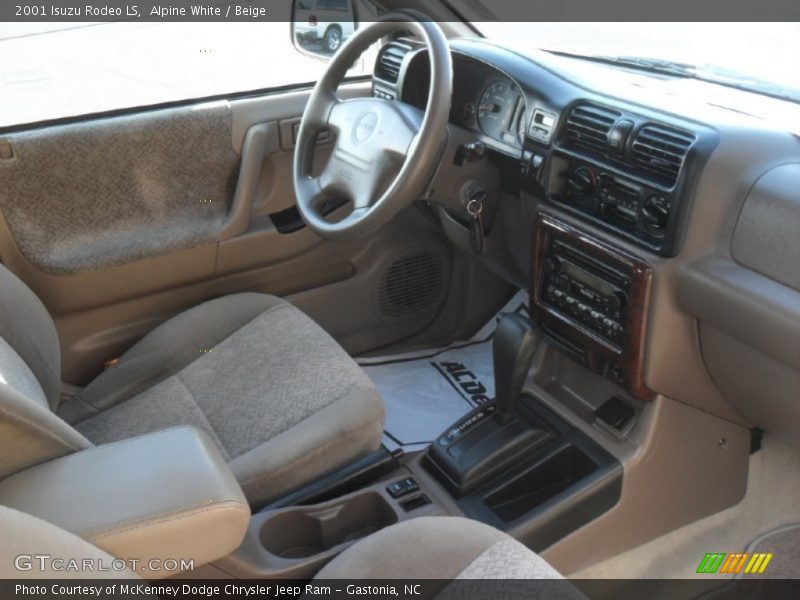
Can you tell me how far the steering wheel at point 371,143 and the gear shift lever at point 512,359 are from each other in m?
0.39

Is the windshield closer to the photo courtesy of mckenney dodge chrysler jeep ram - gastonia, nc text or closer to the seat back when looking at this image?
the photo courtesy of mckenney dodge chrysler jeep ram - gastonia, nc text

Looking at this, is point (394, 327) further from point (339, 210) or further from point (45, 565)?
point (45, 565)

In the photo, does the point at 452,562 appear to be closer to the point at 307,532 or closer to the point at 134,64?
the point at 307,532

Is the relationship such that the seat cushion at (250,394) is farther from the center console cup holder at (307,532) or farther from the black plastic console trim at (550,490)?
the black plastic console trim at (550,490)

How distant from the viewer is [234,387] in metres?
1.80

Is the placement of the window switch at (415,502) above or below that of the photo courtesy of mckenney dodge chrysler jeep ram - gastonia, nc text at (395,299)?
below

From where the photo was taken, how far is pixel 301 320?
6.28 ft

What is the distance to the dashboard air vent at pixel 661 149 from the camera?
1507 mm

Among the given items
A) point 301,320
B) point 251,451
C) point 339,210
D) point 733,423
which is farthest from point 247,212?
point 733,423

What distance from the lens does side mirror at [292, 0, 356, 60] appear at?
2311 millimetres

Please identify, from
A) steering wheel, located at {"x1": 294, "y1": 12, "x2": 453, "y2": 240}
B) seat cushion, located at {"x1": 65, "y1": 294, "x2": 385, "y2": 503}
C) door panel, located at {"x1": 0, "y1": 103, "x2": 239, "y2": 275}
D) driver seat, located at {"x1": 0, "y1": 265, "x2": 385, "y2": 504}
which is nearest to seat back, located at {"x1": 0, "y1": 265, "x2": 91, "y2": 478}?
driver seat, located at {"x1": 0, "y1": 265, "x2": 385, "y2": 504}

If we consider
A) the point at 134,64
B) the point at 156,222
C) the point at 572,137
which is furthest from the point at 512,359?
the point at 134,64

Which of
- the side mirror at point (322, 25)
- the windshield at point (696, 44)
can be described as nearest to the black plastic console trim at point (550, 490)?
the windshield at point (696, 44)

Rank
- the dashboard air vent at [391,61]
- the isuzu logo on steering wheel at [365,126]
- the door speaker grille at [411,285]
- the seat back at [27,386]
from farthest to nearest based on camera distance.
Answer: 1. the door speaker grille at [411,285]
2. the dashboard air vent at [391,61]
3. the isuzu logo on steering wheel at [365,126]
4. the seat back at [27,386]
